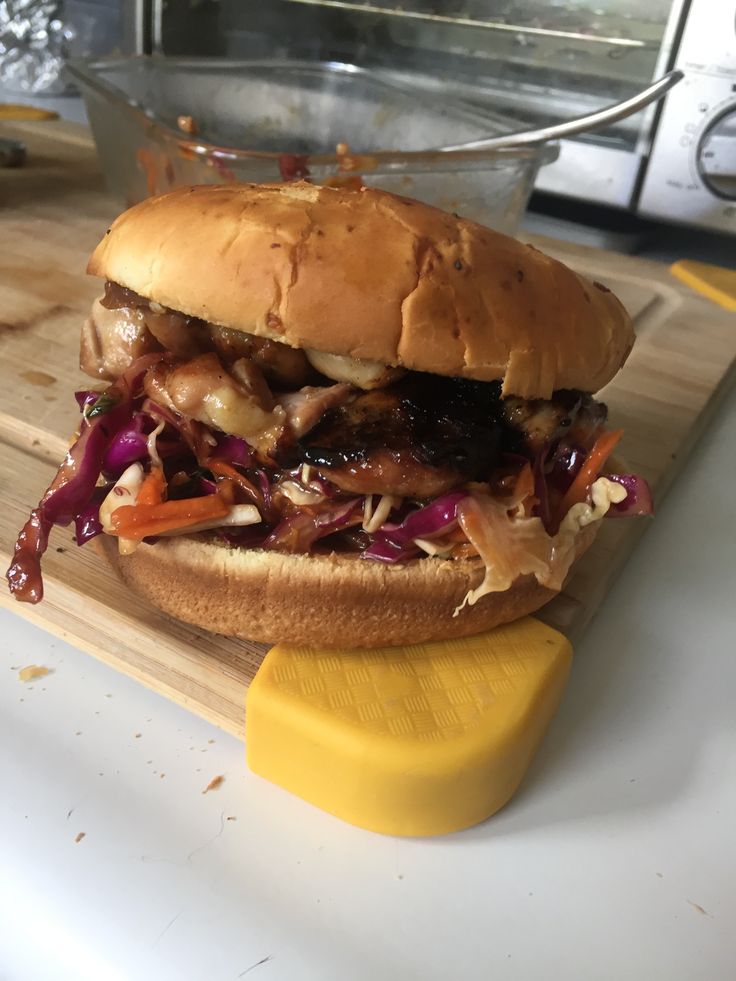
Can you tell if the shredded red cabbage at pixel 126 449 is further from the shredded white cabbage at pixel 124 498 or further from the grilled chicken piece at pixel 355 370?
the grilled chicken piece at pixel 355 370

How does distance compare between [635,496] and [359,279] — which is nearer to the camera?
[359,279]

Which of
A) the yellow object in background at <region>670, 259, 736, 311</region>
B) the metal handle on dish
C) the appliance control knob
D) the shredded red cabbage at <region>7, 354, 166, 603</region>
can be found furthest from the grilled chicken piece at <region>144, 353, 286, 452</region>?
the appliance control knob

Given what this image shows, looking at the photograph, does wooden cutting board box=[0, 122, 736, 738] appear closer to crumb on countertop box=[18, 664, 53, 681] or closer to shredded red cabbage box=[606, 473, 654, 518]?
crumb on countertop box=[18, 664, 53, 681]

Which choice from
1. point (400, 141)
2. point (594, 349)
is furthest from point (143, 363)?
point (400, 141)

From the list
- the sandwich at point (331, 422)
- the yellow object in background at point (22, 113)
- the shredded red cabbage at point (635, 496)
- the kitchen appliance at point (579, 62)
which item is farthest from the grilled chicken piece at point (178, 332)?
the yellow object in background at point (22, 113)

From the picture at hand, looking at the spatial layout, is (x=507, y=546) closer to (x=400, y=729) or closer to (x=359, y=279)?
(x=400, y=729)

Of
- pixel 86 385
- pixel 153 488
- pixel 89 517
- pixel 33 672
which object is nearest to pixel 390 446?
pixel 153 488

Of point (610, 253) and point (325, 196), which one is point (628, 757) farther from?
point (610, 253)
